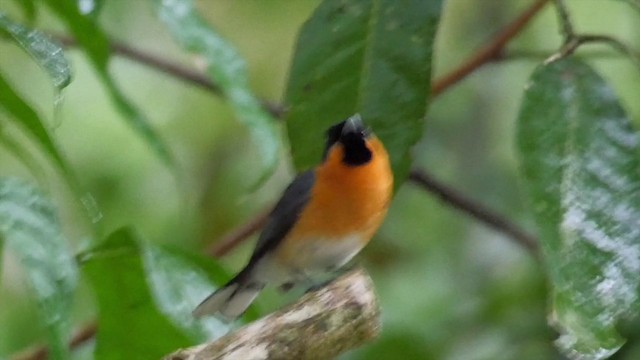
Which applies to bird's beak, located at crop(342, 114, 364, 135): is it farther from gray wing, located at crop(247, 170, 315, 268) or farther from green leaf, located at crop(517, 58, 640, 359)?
green leaf, located at crop(517, 58, 640, 359)

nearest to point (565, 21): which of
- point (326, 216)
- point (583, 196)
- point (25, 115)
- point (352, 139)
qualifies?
point (583, 196)

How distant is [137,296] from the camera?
114 cm

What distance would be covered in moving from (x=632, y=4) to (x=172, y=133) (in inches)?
70.3

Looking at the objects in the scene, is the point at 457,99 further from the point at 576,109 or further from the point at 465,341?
the point at 576,109

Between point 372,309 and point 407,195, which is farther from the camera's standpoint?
point 407,195

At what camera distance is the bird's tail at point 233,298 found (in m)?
1.39

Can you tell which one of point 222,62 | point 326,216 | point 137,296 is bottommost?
point 326,216

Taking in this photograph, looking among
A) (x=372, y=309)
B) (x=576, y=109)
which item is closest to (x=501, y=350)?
(x=576, y=109)

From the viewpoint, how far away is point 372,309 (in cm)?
108

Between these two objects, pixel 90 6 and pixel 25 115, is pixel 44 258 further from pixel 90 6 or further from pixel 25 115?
pixel 90 6

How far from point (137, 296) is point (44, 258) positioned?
0.26 metres

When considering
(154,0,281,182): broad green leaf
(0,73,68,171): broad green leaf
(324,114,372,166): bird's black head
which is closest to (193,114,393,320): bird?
(324,114,372,166): bird's black head

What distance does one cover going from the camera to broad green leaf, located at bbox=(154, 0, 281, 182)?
1.21m

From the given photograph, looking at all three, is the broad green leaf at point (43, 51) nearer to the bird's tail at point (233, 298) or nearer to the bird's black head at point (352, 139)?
the bird's tail at point (233, 298)
